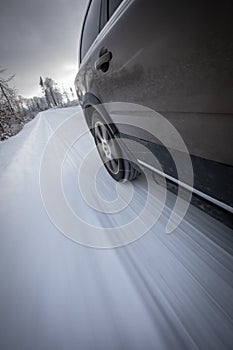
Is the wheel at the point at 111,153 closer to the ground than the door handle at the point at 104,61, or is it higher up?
closer to the ground

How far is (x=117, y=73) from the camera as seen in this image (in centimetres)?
114

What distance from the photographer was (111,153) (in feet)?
6.59

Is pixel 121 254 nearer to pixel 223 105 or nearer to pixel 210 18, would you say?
pixel 223 105

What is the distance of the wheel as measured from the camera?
5.96 ft

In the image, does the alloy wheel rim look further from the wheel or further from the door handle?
the door handle

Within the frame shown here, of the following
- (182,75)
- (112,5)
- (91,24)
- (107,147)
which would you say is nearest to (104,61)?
(112,5)

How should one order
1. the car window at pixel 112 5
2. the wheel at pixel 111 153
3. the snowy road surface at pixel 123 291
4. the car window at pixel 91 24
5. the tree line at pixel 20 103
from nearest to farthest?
the snowy road surface at pixel 123 291 → the car window at pixel 112 5 → the car window at pixel 91 24 → the wheel at pixel 111 153 → the tree line at pixel 20 103

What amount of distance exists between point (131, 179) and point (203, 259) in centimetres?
111

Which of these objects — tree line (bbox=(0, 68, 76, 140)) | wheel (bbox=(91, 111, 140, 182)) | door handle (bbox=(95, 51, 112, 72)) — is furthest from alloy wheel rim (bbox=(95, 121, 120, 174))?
tree line (bbox=(0, 68, 76, 140))

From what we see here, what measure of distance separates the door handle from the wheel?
53 cm

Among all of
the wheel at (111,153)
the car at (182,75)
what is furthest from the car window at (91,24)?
the wheel at (111,153)

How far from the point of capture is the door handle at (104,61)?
117 centimetres

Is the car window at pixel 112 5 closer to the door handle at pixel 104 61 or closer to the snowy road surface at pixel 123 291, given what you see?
the door handle at pixel 104 61

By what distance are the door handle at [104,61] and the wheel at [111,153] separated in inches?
20.9
